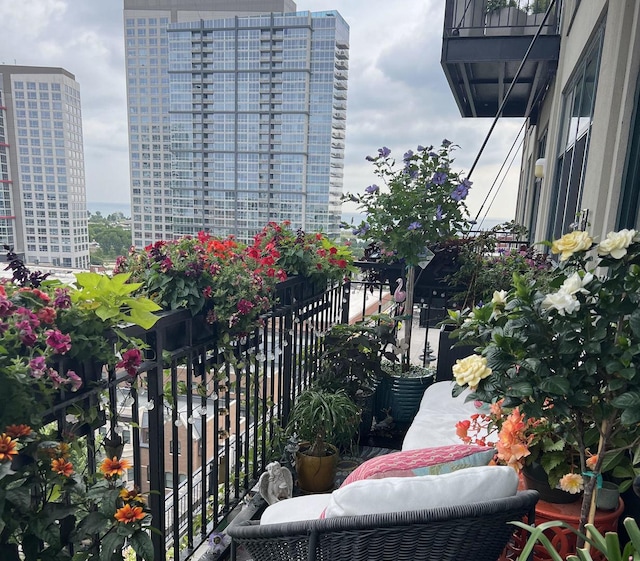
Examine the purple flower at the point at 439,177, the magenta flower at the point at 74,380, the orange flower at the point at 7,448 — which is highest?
the purple flower at the point at 439,177

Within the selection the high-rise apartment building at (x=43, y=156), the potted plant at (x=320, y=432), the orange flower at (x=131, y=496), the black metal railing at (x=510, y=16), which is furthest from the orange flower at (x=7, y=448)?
the black metal railing at (x=510, y=16)

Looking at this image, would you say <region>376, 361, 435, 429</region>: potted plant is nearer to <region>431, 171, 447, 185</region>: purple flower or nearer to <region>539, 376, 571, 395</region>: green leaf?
<region>431, 171, 447, 185</region>: purple flower

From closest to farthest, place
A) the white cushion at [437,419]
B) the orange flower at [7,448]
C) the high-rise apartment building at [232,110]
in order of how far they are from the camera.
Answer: the orange flower at [7,448]
the white cushion at [437,419]
the high-rise apartment building at [232,110]

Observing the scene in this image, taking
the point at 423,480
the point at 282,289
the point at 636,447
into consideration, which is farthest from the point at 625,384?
the point at 282,289

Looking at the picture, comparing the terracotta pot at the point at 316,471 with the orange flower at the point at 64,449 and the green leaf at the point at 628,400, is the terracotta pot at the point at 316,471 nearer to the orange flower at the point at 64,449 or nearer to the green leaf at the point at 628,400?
the orange flower at the point at 64,449

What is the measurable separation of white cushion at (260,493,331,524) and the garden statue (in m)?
0.58

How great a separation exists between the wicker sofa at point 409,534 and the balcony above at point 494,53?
14.8 ft

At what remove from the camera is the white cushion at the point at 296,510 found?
4.67 feet

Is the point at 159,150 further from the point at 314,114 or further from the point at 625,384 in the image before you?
the point at 625,384

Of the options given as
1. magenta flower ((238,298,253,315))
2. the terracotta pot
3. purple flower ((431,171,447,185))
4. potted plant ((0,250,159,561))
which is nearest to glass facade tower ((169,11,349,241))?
purple flower ((431,171,447,185))

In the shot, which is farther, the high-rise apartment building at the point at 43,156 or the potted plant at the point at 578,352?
the high-rise apartment building at the point at 43,156

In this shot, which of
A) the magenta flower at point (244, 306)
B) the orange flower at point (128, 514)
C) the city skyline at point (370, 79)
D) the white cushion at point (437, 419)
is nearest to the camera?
the orange flower at point (128, 514)

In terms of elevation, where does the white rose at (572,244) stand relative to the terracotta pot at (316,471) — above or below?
above

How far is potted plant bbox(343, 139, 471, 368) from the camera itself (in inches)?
130
